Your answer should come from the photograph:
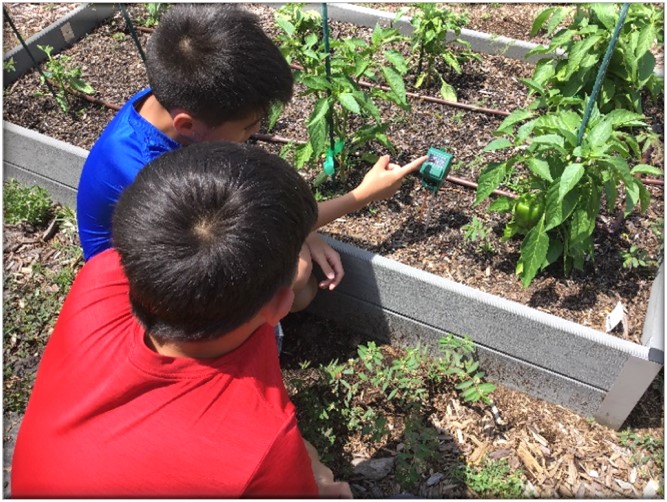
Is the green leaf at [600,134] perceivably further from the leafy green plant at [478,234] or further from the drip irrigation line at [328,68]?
the drip irrigation line at [328,68]

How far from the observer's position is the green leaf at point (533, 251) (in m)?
2.12

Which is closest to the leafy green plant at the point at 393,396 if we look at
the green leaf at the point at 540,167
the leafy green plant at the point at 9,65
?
the green leaf at the point at 540,167

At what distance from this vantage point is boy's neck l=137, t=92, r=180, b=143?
1.89 m

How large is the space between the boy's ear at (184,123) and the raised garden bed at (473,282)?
0.76 metres

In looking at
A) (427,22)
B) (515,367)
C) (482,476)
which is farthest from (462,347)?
(427,22)

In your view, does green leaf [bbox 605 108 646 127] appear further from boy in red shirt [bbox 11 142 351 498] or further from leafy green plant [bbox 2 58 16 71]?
leafy green plant [bbox 2 58 16 71]

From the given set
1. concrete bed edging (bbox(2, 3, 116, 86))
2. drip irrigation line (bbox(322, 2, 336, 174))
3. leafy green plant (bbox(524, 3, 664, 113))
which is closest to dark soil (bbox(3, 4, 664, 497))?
drip irrigation line (bbox(322, 2, 336, 174))

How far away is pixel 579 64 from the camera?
7.46 ft

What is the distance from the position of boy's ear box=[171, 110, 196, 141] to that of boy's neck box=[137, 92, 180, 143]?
0.05 meters

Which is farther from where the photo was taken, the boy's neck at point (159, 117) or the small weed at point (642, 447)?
the small weed at point (642, 447)

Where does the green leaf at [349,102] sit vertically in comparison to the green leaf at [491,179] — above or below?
above

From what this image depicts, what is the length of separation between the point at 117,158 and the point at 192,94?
360mm

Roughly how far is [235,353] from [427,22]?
2.21 metres

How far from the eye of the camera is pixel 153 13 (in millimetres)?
3652
